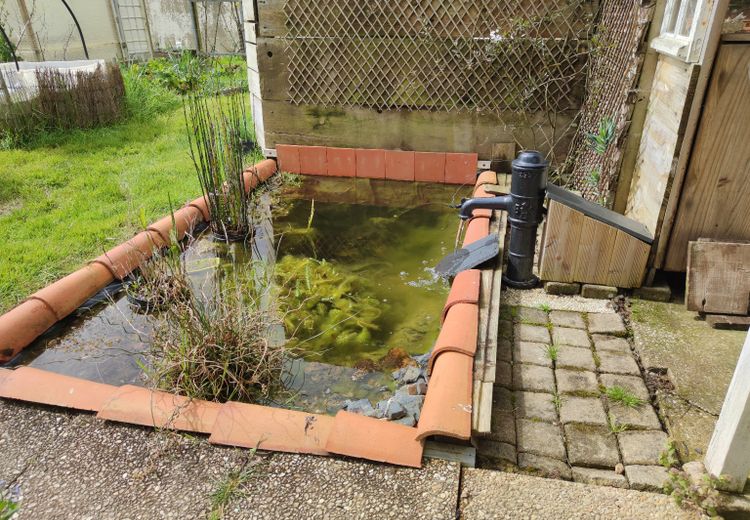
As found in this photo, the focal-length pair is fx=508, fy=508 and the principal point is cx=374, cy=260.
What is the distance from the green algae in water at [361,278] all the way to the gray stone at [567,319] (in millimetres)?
688

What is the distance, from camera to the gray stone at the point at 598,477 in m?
1.85

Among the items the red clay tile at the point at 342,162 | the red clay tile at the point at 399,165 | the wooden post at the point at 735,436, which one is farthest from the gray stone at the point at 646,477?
the red clay tile at the point at 342,162

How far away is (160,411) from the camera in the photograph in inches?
84.7

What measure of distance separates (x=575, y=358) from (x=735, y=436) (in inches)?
37.4

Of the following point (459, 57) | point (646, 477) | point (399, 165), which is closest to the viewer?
point (646, 477)

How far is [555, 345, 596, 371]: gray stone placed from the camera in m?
2.48

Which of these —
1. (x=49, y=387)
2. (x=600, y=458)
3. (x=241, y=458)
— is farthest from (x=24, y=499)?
(x=600, y=458)

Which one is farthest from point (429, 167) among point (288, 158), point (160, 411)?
point (160, 411)

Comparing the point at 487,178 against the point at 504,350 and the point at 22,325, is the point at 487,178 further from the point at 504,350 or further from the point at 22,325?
the point at 22,325

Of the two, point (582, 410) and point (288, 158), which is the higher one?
point (288, 158)

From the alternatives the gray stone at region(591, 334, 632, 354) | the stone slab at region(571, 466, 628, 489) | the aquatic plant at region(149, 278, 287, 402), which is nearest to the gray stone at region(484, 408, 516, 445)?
the stone slab at region(571, 466, 628, 489)

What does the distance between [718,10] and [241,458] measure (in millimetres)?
2869

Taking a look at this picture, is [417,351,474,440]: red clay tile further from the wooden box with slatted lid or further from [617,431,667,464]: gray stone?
the wooden box with slatted lid

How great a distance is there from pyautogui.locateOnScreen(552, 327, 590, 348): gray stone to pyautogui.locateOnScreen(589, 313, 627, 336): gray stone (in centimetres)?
7
